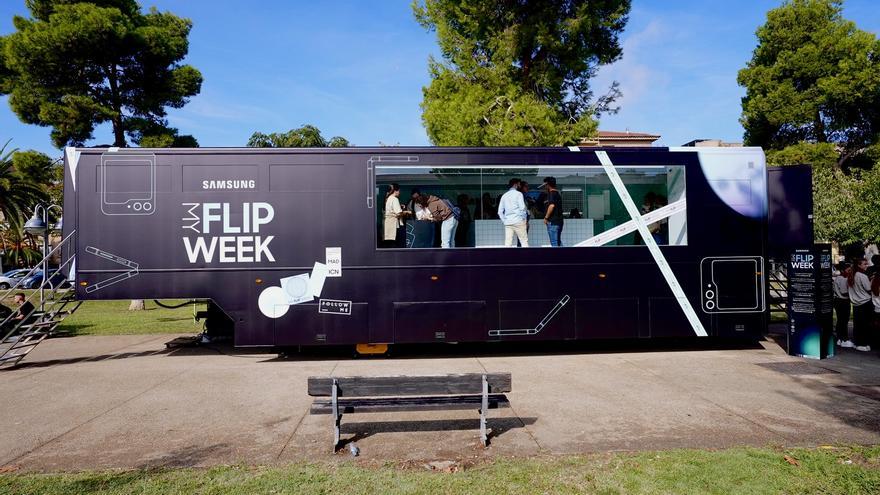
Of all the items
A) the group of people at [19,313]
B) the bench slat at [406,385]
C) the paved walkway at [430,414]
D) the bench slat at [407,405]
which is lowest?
the paved walkway at [430,414]

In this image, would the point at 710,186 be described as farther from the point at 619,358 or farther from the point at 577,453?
the point at 577,453

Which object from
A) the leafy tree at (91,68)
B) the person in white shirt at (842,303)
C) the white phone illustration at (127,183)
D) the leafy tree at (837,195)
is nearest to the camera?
the white phone illustration at (127,183)

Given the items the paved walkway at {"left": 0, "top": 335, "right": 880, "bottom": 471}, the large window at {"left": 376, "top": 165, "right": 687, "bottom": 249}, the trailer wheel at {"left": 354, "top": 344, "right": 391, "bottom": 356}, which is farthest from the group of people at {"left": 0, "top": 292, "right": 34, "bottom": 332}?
the large window at {"left": 376, "top": 165, "right": 687, "bottom": 249}

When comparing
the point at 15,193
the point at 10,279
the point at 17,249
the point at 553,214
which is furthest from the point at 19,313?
the point at 17,249

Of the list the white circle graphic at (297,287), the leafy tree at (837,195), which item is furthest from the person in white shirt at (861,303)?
the leafy tree at (837,195)

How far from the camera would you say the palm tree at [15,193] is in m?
28.5

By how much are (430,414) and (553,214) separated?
464cm

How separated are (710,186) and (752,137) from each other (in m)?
27.5

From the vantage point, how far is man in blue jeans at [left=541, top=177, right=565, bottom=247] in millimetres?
9493

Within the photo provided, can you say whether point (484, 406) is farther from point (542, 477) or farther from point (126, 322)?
point (126, 322)

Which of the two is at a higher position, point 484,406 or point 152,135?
point 152,135

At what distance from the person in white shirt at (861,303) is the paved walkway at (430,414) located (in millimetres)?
538

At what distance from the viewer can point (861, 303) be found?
9.79 meters

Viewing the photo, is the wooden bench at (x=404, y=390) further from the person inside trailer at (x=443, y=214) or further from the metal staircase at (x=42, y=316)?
the metal staircase at (x=42, y=316)
